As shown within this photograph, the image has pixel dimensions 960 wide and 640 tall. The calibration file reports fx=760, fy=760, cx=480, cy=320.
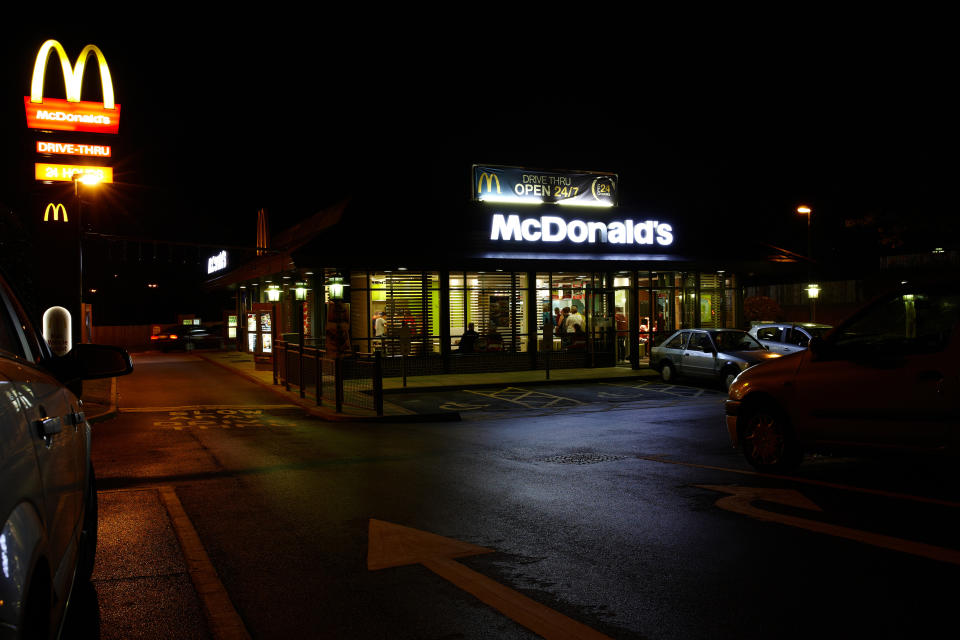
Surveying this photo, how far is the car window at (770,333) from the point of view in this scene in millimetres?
21264

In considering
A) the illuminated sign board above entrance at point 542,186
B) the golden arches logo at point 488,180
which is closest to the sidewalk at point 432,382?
the illuminated sign board above entrance at point 542,186

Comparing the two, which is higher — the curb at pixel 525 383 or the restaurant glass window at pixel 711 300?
the restaurant glass window at pixel 711 300

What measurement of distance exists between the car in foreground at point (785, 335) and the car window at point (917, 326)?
12.9m

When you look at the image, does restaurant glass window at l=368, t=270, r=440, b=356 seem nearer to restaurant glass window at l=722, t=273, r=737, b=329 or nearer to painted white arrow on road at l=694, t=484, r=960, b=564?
restaurant glass window at l=722, t=273, r=737, b=329

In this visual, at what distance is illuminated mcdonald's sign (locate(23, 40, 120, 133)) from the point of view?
32750mm

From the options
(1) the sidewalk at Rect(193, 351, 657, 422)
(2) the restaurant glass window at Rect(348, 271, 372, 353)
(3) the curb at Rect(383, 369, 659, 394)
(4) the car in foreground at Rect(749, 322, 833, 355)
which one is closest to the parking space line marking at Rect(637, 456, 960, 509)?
(1) the sidewalk at Rect(193, 351, 657, 422)

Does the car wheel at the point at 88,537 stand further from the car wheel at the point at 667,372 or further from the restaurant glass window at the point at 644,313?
the restaurant glass window at the point at 644,313

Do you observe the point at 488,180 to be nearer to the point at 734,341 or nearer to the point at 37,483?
the point at 734,341

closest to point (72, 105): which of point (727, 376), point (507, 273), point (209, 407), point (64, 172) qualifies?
point (64, 172)

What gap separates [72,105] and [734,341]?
→ 30541 mm

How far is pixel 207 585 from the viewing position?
4.96 m

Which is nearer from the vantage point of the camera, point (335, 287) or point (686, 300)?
point (335, 287)

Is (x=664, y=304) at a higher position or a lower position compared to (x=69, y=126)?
lower

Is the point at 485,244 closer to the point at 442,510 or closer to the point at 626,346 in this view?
the point at 626,346
